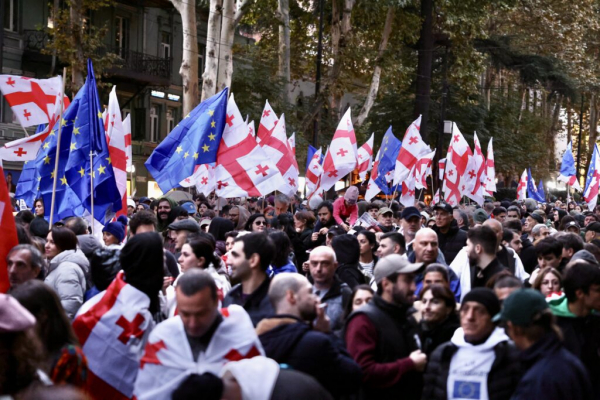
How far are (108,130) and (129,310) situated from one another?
25.2ft

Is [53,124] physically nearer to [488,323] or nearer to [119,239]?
[119,239]

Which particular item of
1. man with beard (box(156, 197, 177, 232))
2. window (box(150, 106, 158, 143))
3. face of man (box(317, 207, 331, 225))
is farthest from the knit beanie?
window (box(150, 106, 158, 143))

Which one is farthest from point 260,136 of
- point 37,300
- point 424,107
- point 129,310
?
point 424,107

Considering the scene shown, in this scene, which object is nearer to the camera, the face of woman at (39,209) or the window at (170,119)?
the face of woman at (39,209)

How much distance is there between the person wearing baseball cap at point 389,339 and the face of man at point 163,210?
6.98 meters

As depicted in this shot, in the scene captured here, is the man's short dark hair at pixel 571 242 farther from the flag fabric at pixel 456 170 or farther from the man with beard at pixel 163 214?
the flag fabric at pixel 456 170

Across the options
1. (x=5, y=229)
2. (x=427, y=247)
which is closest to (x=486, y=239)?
(x=427, y=247)

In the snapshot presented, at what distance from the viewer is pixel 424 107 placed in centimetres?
3400

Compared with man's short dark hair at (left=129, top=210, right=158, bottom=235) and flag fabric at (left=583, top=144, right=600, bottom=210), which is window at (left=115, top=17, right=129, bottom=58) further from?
man's short dark hair at (left=129, top=210, right=158, bottom=235)

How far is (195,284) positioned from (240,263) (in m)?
1.29

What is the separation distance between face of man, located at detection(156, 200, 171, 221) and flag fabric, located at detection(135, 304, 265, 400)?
790 cm

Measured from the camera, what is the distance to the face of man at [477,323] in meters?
5.45

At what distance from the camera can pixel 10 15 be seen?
32.2 meters

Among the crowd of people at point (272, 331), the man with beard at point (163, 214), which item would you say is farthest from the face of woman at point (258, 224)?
the crowd of people at point (272, 331)
